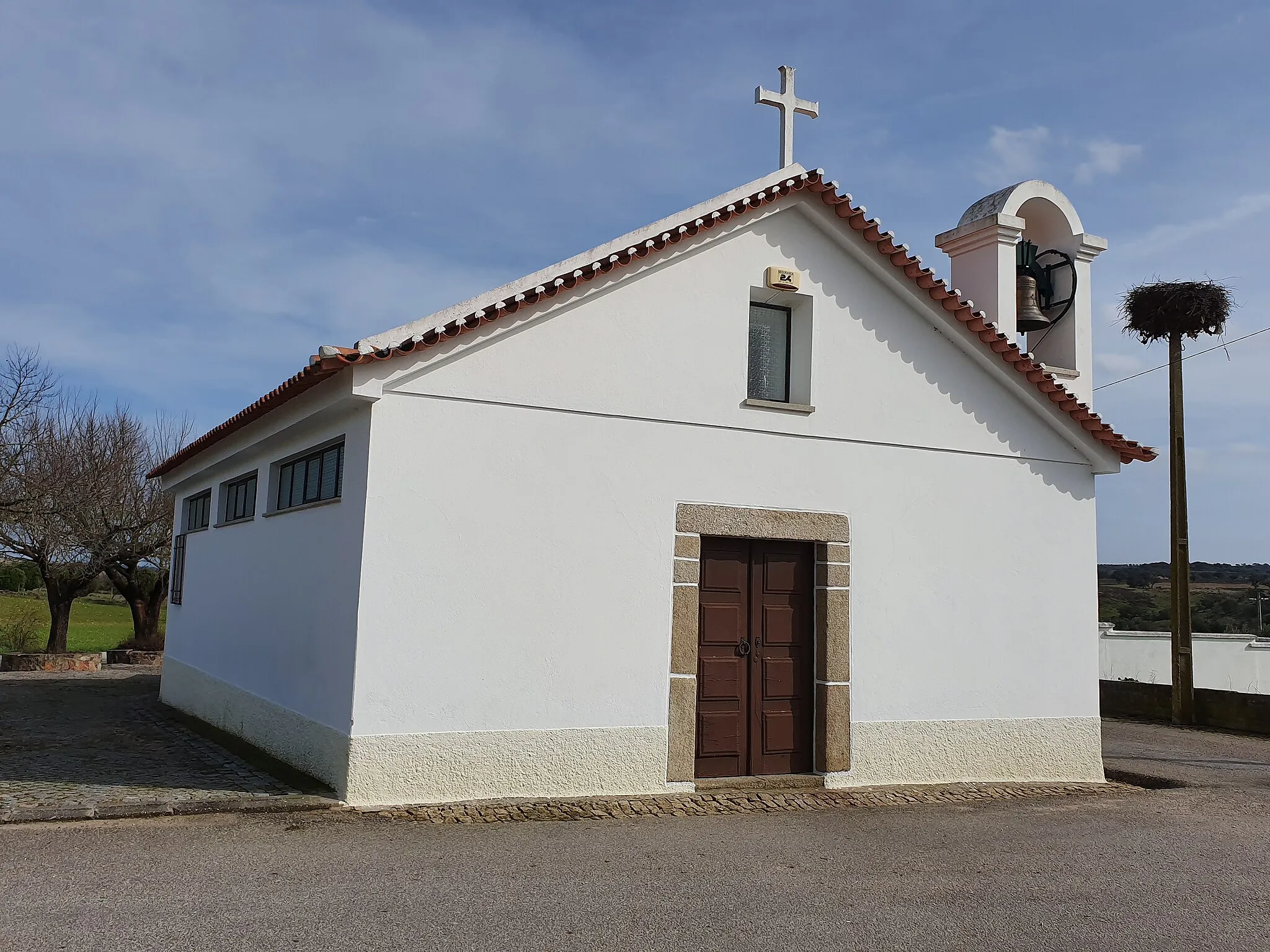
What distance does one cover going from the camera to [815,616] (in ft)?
32.7

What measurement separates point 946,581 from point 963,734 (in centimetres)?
149

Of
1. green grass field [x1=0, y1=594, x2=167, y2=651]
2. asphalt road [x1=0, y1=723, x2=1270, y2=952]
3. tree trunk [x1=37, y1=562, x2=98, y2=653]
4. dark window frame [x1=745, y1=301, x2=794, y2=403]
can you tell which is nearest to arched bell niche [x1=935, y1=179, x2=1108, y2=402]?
dark window frame [x1=745, y1=301, x2=794, y2=403]

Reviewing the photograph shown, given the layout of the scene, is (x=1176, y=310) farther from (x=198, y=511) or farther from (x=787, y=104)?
(x=198, y=511)

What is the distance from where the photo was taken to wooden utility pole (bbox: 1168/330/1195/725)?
689 inches

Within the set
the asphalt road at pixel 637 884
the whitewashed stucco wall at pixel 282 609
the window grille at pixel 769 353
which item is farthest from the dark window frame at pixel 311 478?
the window grille at pixel 769 353

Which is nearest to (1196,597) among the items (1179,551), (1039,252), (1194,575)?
(1194,575)

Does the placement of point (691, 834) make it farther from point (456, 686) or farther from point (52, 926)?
point (52, 926)

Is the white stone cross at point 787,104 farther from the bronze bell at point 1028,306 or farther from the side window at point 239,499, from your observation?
the side window at point 239,499

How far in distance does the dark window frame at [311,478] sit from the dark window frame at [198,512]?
3689mm

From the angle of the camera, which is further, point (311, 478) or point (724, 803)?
point (311, 478)

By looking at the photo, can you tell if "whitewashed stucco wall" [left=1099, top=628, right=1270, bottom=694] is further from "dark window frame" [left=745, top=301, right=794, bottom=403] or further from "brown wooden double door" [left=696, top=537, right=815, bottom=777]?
"dark window frame" [left=745, top=301, right=794, bottom=403]

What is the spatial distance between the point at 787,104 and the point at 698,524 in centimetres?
453

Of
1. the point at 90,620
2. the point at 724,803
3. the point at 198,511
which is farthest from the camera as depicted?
the point at 90,620

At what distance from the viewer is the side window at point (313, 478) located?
9.26 m
